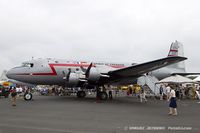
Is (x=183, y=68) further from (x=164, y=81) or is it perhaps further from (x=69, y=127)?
(x=69, y=127)

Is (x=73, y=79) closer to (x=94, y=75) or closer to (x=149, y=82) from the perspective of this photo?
(x=94, y=75)

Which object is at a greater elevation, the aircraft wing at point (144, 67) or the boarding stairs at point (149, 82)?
the aircraft wing at point (144, 67)

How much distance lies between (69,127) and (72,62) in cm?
1465

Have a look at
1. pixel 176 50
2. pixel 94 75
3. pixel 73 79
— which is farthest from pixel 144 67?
pixel 176 50

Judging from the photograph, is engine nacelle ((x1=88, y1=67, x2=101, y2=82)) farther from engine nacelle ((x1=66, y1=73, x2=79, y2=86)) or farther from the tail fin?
the tail fin

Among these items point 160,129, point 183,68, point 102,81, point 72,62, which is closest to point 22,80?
point 72,62

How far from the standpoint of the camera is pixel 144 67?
18.7 metres

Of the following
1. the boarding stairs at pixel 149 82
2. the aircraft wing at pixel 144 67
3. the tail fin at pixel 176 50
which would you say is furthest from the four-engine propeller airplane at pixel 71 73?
the tail fin at pixel 176 50

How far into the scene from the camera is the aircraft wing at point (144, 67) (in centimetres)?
1661

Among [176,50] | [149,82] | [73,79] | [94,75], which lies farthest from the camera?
[176,50]

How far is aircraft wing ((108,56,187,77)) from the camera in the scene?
54.5 feet

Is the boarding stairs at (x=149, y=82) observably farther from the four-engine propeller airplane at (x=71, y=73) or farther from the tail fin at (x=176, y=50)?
the tail fin at (x=176, y=50)

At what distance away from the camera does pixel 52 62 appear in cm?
2172

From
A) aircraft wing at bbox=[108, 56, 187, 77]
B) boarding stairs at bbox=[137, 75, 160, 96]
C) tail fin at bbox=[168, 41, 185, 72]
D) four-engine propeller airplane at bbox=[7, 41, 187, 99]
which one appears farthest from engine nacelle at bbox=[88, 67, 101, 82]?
tail fin at bbox=[168, 41, 185, 72]
